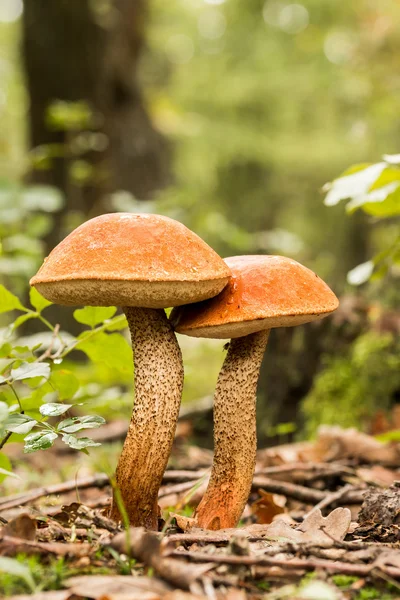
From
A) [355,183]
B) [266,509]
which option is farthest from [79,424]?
[355,183]

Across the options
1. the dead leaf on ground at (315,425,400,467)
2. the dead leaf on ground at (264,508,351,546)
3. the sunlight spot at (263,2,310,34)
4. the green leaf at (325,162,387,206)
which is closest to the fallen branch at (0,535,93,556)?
the dead leaf on ground at (264,508,351,546)

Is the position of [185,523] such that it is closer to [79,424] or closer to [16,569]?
[79,424]

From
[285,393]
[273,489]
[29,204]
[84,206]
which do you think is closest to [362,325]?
[285,393]

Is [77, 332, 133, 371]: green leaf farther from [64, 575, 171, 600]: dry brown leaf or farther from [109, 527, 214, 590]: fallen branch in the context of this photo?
[64, 575, 171, 600]: dry brown leaf

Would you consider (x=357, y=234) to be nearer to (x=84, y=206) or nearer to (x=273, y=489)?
(x=84, y=206)

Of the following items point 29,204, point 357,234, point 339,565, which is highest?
point 29,204
